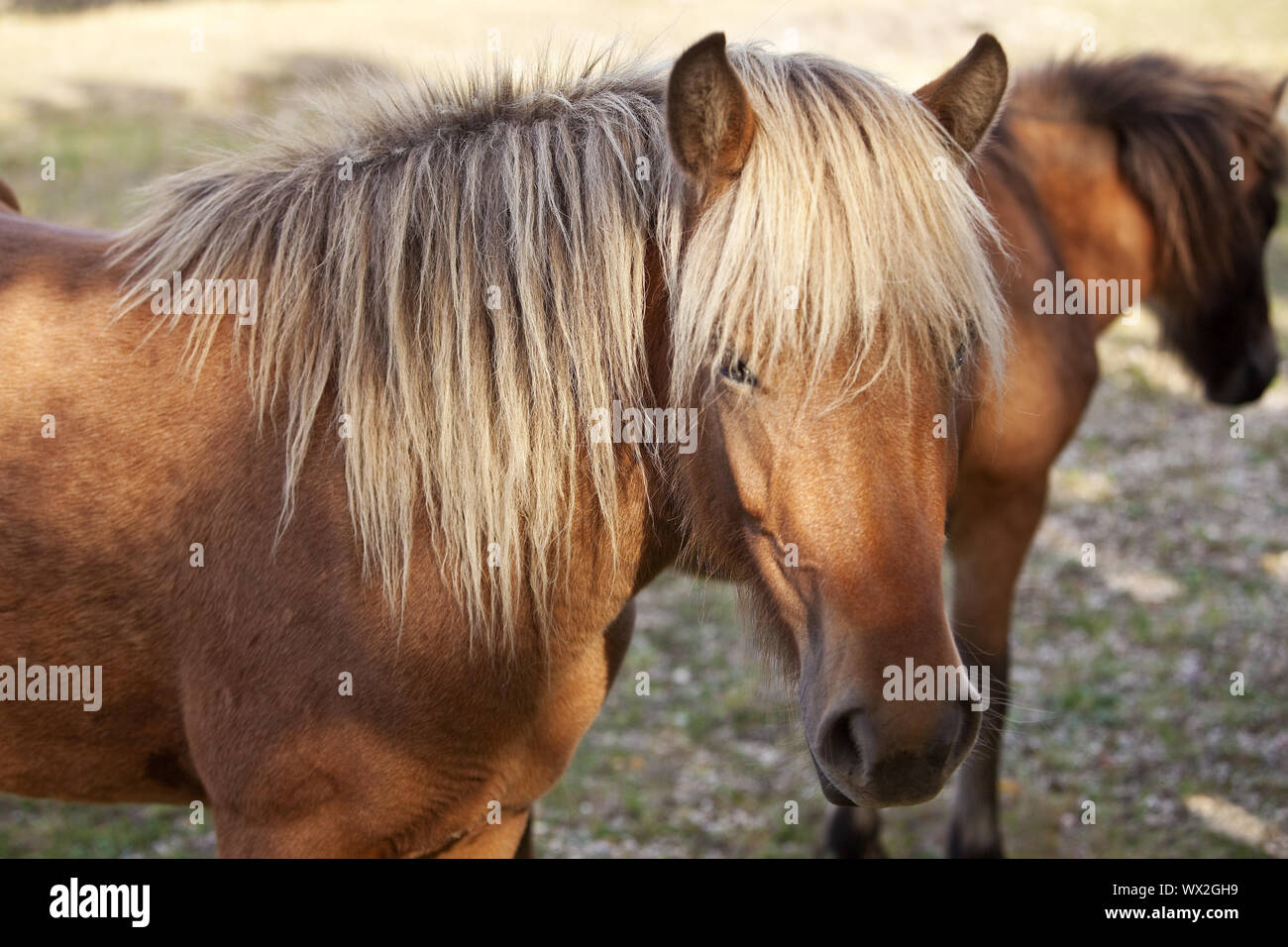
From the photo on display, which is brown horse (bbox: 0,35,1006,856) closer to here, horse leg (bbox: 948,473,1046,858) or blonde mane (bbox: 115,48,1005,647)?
blonde mane (bbox: 115,48,1005,647)

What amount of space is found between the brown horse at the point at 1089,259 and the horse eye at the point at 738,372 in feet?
7.03

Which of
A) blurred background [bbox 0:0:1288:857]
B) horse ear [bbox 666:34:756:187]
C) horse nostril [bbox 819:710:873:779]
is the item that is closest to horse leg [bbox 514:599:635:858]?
blurred background [bbox 0:0:1288:857]

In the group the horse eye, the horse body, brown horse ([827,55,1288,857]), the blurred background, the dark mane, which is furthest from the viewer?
the dark mane

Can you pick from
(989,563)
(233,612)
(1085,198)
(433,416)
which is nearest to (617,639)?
(433,416)

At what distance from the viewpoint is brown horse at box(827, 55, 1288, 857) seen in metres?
4.26

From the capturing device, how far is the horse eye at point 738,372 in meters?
2.04

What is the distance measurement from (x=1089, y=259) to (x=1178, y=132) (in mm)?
687

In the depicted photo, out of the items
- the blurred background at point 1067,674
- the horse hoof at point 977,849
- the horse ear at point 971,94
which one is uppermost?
the horse ear at point 971,94

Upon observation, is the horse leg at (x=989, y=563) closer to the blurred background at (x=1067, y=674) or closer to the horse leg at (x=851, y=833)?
the horse leg at (x=851, y=833)

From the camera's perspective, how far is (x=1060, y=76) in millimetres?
4922

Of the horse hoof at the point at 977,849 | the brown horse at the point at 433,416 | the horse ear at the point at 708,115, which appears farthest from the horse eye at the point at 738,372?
the horse hoof at the point at 977,849

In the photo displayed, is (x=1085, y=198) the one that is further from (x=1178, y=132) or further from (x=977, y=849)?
(x=977, y=849)
